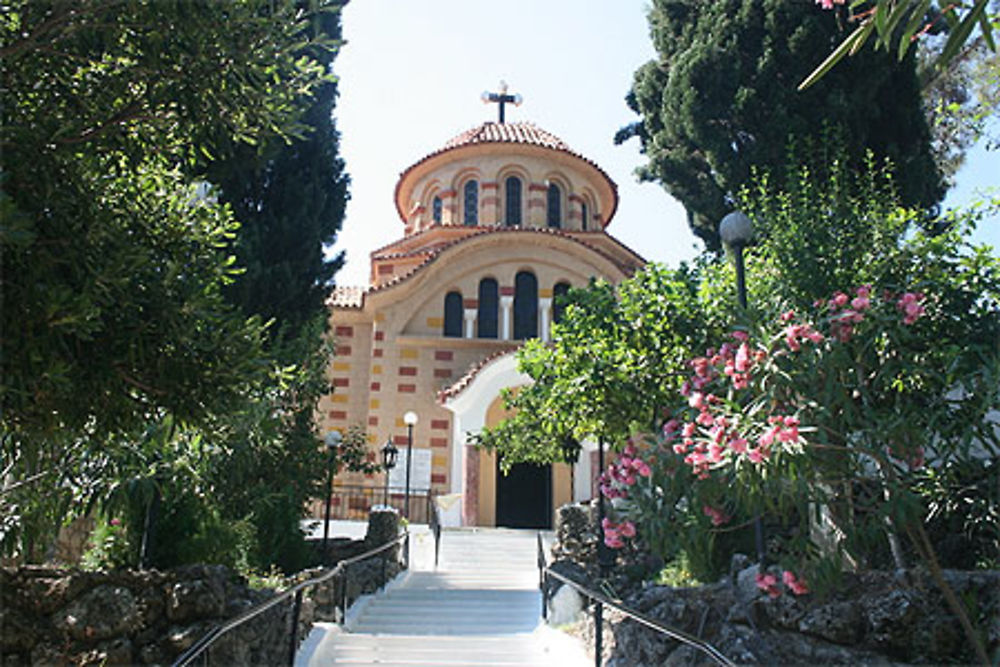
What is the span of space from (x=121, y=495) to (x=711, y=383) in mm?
4869

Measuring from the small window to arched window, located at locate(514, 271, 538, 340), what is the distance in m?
5.31

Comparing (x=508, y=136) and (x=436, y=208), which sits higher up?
(x=508, y=136)

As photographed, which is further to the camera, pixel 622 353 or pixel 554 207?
pixel 554 207

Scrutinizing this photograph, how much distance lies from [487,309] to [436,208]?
5997 millimetres

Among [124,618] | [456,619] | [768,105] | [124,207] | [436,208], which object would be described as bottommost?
[456,619]

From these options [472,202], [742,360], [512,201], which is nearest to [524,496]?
[512,201]

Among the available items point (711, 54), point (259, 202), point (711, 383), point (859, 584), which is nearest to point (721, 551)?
point (859, 584)

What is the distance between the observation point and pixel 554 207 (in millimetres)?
26156

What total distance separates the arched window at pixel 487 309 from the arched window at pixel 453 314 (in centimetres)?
54

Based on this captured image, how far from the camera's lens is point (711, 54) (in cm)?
1309

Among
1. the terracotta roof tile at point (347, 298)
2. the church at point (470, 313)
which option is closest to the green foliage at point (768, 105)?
the church at point (470, 313)

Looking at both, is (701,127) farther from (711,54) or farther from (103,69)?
(103,69)

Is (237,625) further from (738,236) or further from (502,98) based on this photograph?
(502,98)

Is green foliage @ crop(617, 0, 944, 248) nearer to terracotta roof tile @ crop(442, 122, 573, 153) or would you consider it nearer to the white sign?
the white sign
